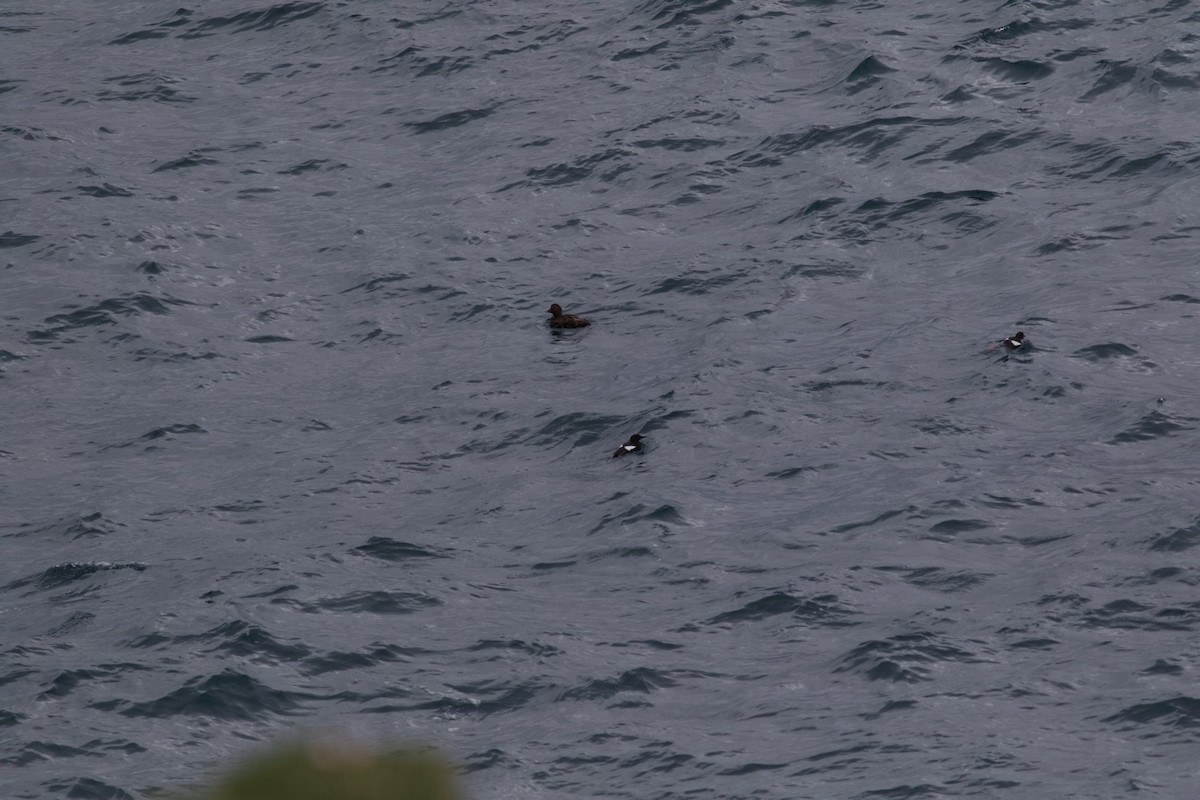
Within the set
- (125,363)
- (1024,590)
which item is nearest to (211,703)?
(1024,590)

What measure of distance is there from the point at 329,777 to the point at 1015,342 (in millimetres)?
17804

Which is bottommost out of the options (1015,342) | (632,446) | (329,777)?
(632,446)

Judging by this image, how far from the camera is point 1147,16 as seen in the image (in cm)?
3111

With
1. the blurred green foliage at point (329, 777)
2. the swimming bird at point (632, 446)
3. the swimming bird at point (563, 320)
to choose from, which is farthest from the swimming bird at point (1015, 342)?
the blurred green foliage at point (329, 777)

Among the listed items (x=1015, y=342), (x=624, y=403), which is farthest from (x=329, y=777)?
(x=1015, y=342)

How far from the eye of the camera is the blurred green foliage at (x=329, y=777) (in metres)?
4.16

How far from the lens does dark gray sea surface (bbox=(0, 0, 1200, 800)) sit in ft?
50.6

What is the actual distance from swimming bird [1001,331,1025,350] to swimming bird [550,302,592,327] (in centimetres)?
568

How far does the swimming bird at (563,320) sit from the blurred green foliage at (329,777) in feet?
63.6

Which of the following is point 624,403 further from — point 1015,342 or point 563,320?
point 1015,342

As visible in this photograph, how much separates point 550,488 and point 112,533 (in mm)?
5063

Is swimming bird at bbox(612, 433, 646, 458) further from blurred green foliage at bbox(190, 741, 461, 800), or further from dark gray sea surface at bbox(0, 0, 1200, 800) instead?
blurred green foliage at bbox(190, 741, 461, 800)

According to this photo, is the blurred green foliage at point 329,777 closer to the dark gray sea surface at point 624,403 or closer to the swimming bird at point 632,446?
the dark gray sea surface at point 624,403

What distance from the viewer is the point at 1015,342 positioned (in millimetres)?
21000
